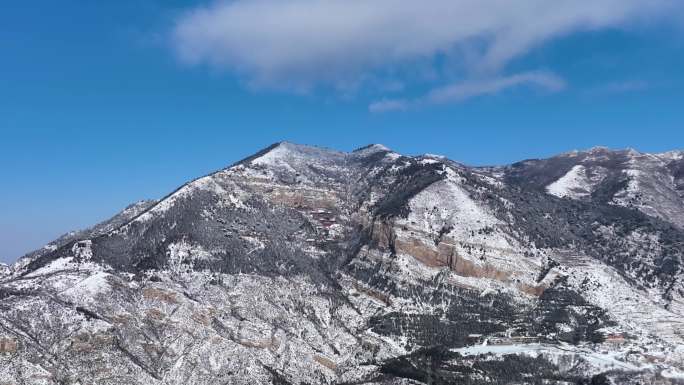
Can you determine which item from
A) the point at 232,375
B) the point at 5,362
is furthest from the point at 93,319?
the point at 232,375

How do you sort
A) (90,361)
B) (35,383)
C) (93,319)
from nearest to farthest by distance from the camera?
1. (35,383)
2. (90,361)
3. (93,319)

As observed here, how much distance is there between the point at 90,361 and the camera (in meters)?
184

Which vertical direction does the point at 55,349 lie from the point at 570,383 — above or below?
above

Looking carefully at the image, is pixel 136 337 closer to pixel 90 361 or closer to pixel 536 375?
pixel 90 361

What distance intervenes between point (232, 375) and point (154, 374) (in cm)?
2078

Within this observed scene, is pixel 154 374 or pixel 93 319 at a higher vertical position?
pixel 93 319

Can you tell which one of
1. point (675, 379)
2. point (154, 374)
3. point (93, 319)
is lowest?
point (675, 379)

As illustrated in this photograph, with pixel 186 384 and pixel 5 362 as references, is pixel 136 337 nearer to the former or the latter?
pixel 186 384

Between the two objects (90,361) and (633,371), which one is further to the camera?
(633,371)

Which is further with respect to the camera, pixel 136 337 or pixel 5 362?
pixel 136 337

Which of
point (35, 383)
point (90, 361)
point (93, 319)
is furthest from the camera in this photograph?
point (93, 319)

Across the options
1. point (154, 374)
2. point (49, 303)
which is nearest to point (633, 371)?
point (154, 374)

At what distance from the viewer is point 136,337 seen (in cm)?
19988

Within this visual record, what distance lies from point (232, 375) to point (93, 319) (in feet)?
132
